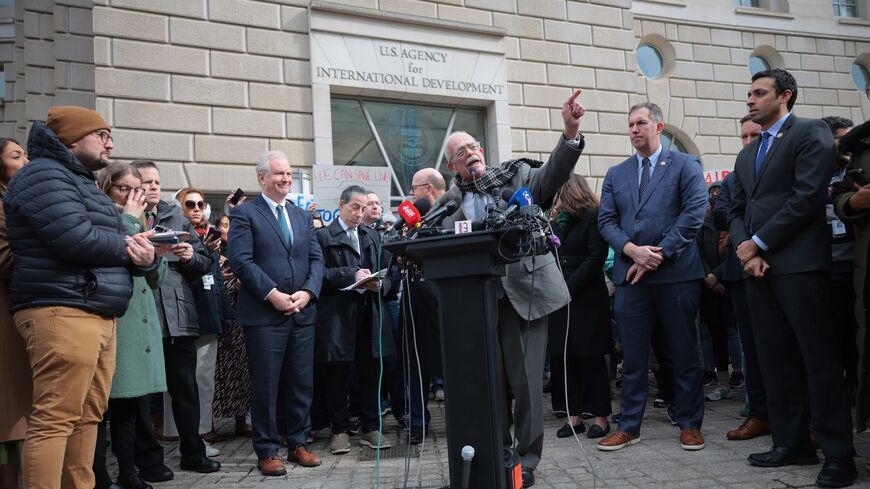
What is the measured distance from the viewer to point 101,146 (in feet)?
11.7

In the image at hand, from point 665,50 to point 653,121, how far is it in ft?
33.6

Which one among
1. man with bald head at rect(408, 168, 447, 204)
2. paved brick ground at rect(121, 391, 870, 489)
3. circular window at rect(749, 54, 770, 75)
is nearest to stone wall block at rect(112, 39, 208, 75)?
man with bald head at rect(408, 168, 447, 204)

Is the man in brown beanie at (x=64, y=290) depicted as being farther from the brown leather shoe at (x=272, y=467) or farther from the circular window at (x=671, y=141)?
the circular window at (x=671, y=141)

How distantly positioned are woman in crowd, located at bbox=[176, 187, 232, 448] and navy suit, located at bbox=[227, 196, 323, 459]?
578 mm

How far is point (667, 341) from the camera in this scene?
15.2 feet

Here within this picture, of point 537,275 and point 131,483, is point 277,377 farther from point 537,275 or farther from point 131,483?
point 537,275

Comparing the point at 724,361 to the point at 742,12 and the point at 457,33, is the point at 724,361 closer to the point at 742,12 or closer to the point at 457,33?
the point at 457,33

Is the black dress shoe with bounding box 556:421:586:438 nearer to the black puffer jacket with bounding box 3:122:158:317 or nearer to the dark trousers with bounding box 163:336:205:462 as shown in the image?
the dark trousers with bounding box 163:336:205:462

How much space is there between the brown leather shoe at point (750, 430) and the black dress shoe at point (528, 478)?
72.3 inches

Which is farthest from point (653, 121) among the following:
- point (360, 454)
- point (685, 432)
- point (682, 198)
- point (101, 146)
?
point (101, 146)

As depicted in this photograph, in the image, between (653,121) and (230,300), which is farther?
(230,300)

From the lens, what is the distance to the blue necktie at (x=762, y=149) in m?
4.13

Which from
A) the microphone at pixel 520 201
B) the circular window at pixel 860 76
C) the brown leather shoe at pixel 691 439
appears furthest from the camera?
the circular window at pixel 860 76

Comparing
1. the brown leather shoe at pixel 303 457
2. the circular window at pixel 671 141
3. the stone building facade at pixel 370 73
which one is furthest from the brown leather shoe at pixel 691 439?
the circular window at pixel 671 141
